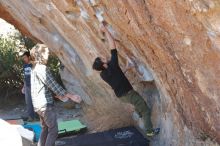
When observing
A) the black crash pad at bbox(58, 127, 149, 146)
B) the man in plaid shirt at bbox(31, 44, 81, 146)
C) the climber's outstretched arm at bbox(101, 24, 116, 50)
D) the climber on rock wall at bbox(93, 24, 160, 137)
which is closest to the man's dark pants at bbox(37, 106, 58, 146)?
the man in plaid shirt at bbox(31, 44, 81, 146)

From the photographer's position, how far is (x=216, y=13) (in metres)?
3.70

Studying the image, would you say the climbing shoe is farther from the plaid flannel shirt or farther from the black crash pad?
Result: the plaid flannel shirt

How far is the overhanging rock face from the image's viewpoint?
4043mm

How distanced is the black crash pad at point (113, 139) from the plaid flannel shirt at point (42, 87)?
109 centimetres

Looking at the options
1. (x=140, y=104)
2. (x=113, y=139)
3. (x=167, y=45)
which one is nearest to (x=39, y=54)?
(x=140, y=104)

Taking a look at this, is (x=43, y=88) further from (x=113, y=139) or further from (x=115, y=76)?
(x=113, y=139)

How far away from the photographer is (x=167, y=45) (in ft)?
15.1

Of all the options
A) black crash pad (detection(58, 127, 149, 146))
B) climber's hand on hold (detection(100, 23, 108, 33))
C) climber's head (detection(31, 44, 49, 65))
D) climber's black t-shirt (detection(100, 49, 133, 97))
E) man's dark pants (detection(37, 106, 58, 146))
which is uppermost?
climber's hand on hold (detection(100, 23, 108, 33))

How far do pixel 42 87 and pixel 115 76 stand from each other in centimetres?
103

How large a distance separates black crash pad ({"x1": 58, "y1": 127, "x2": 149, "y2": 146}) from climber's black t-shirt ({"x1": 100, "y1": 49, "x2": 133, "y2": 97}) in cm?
108

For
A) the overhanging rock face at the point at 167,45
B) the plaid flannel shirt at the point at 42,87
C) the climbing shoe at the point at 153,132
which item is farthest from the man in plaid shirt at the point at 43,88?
the climbing shoe at the point at 153,132

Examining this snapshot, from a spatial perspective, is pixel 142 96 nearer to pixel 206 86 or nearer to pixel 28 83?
pixel 206 86

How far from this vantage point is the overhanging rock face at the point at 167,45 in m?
4.04

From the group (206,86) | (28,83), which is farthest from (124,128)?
(206,86)
